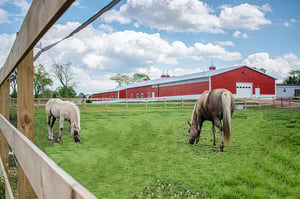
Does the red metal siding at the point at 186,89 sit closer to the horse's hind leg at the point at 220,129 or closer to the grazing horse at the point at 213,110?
the grazing horse at the point at 213,110

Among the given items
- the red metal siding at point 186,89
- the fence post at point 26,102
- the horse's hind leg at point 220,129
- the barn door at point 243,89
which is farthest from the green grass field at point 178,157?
the fence post at point 26,102

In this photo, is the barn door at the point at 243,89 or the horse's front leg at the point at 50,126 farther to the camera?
the barn door at the point at 243,89

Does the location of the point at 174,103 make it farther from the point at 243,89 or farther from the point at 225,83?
the point at 243,89

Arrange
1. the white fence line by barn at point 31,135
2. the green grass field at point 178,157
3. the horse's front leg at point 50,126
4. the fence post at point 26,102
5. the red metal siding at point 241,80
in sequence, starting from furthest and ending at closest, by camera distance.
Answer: the red metal siding at point 241,80
the horse's front leg at point 50,126
the green grass field at point 178,157
the fence post at point 26,102
the white fence line by barn at point 31,135

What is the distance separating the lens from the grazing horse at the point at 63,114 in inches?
112

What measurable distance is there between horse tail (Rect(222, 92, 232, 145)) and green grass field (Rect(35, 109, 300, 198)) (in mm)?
77

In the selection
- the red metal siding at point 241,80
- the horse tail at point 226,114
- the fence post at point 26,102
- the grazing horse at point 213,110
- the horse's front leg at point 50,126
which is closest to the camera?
the fence post at point 26,102

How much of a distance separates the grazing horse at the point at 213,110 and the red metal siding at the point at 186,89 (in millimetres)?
423

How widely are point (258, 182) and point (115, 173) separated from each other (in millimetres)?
1173

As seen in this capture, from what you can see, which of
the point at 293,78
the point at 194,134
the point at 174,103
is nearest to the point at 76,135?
the point at 174,103

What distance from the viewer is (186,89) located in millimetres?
3658

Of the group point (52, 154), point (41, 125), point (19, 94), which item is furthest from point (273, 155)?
point (41, 125)

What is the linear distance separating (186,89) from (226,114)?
3.58 feet

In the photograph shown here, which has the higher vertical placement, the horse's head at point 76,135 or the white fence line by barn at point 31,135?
the white fence line by barn at point 31,135
